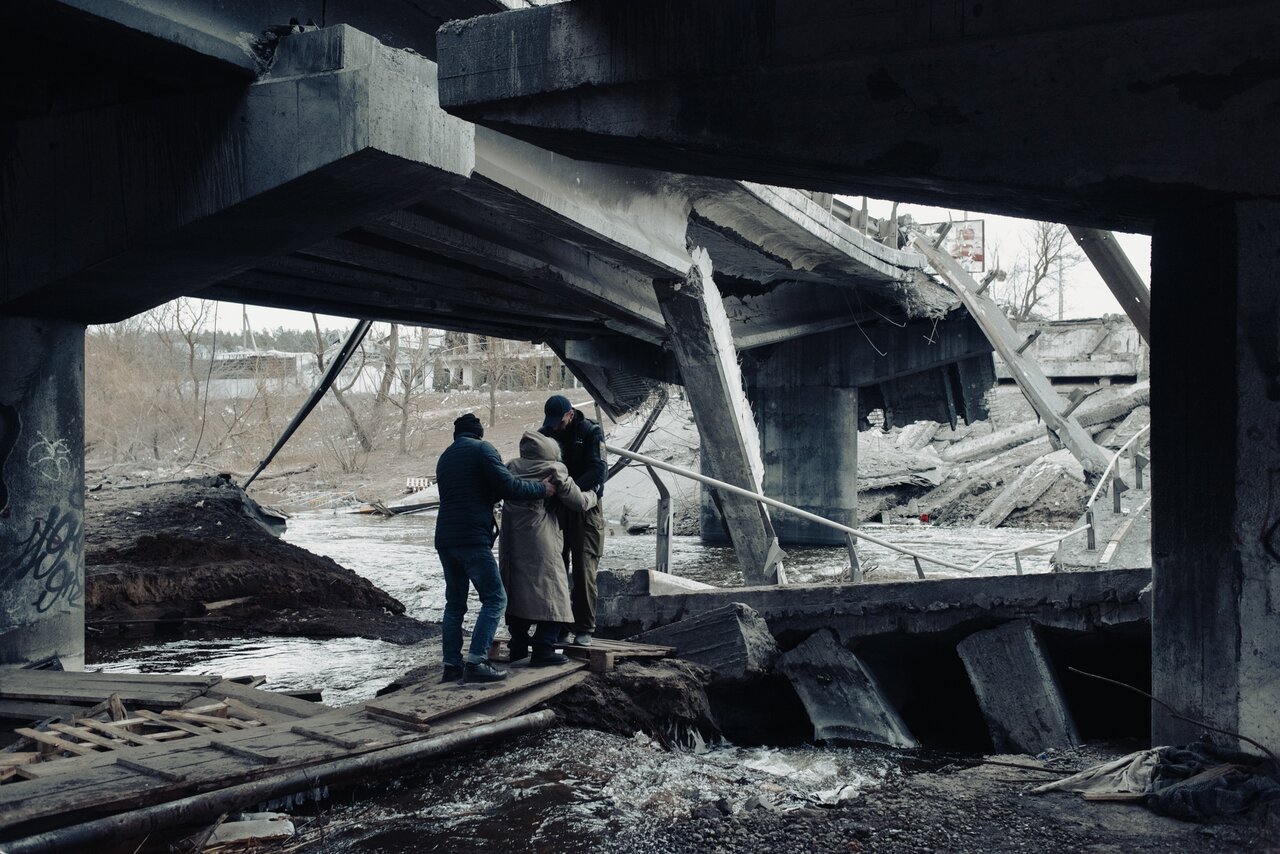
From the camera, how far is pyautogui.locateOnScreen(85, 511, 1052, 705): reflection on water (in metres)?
9.63

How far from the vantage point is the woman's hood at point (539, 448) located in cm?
698

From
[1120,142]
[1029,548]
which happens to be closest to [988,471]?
[1029,548]

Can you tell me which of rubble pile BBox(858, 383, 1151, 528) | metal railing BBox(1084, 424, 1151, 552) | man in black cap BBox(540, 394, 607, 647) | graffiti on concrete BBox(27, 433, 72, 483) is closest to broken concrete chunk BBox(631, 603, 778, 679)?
man in black cap BBox(540, 394, 607, 647)

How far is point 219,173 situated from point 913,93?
4569 millimetres

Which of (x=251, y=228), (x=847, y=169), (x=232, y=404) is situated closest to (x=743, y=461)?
(x=251, y=228)

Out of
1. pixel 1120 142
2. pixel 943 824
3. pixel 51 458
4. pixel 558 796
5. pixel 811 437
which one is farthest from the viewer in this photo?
pixel 811 437

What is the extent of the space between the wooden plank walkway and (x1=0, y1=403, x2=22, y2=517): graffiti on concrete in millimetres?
1297

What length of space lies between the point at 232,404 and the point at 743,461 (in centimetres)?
3212

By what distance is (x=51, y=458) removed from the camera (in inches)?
319

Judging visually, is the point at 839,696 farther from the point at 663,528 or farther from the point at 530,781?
the point at 663,528

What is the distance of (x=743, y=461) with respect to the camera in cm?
1427

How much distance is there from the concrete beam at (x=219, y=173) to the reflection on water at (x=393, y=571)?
3573 mm

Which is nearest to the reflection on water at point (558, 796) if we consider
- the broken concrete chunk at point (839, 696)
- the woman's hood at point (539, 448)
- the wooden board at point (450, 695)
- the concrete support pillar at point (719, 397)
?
the wooden board at point (450, 695)

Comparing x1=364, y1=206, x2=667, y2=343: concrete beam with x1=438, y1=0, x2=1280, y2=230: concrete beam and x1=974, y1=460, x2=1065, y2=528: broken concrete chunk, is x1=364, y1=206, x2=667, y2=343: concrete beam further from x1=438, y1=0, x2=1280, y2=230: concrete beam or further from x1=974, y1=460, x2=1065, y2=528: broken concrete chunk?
x1=974, y1=460, x2=1065, y2=528: broken concrete chunk
